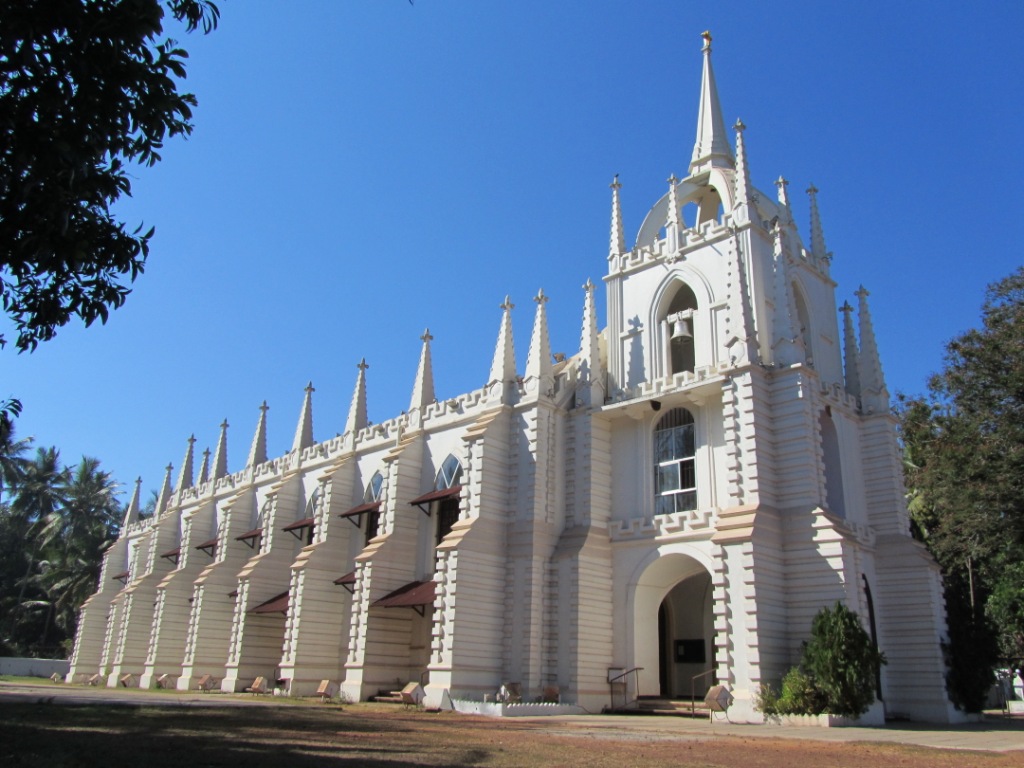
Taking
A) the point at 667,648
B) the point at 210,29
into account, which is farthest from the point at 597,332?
the point at 210,29

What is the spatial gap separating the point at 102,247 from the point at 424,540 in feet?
81.6

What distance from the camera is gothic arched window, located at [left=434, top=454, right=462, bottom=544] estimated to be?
34.0m

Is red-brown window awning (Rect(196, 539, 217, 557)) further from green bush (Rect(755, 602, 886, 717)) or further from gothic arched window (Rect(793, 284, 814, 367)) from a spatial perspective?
green bush (Rect(755, 602, 886, 717))

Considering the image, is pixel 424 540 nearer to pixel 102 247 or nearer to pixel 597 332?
pixel 597 332

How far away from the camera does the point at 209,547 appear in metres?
49.7

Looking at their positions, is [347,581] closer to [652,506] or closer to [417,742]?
[652,506]

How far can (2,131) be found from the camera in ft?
31.2

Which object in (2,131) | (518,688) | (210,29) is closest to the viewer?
(2,131)

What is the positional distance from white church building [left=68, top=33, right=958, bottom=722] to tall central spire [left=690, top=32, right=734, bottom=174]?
0.12 metres

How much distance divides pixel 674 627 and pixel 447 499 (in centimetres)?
1004

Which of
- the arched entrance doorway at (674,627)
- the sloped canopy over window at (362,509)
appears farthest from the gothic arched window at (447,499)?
the arched entrance doorway at (674,627)

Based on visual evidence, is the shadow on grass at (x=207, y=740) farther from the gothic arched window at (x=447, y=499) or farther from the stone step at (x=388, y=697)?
the gothic arched window at (x=447, y=499)

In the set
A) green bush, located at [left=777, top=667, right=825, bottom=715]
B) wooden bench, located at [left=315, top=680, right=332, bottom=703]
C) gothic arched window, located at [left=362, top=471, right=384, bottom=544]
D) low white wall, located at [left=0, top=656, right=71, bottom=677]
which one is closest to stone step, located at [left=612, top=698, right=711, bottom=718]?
green bush, located at [left=777, top=667, right=825, bottom=715]

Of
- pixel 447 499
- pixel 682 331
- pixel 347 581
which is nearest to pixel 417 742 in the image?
pixel 447 499
